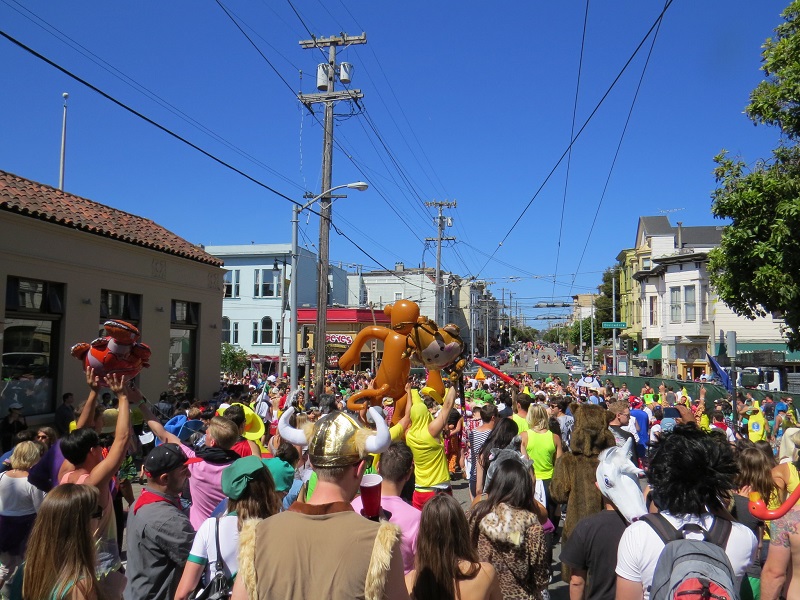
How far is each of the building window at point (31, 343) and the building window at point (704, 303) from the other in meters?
31.8

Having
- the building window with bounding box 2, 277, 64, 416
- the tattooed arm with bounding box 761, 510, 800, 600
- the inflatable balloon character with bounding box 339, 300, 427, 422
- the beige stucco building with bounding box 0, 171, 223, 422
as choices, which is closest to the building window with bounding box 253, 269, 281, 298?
the beige stucco building with bounding box 0, 171, 223, 422

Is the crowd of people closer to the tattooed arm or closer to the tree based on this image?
the tattooed arm

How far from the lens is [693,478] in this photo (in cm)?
302

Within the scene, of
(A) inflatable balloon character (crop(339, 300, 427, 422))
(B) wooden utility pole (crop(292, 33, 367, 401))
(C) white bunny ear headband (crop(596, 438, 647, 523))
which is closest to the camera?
(C) white bunny ear headband (crop(596, 438, 647, 523))

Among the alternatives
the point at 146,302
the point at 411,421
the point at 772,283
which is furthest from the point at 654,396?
the point at 146,302

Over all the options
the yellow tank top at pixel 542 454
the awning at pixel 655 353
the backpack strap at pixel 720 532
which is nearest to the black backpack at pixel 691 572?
the backpack strap at pixel 720 532

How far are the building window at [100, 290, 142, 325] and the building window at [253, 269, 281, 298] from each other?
2547 cm

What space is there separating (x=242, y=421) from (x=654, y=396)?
13827 millimetres

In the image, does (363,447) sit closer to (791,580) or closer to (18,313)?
(791,580)

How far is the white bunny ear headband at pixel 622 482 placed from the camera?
3.64 metres

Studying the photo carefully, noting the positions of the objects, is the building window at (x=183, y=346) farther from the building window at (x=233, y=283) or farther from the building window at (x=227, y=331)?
the building window at (x=233, y=283)

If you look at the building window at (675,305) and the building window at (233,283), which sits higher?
the building window at (233,283)

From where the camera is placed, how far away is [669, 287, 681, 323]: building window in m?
36.4

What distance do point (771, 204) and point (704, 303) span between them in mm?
24889
